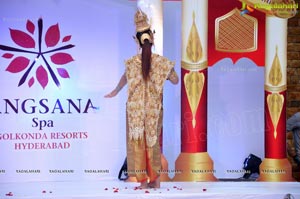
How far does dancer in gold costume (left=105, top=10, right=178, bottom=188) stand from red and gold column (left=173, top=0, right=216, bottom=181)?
15 cm

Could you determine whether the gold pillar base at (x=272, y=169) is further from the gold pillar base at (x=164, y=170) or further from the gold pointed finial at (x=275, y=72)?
the gold pillar base at (x=164, y=170)

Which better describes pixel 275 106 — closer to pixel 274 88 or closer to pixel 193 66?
pixel 274 88

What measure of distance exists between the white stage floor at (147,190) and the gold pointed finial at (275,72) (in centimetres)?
85

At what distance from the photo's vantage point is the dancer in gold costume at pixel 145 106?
13.0 ft

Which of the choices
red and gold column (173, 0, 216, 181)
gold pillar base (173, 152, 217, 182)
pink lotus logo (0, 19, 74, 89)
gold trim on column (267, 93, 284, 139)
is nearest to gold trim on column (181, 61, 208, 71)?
red and gold column (173, 0, 216, 181)

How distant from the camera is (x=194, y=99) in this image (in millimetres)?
3996

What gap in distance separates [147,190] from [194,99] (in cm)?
83

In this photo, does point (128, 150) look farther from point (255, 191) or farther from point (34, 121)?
point (255, 191)

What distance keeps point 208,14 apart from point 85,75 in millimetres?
1118

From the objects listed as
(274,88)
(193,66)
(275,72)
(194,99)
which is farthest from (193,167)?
(275,72)

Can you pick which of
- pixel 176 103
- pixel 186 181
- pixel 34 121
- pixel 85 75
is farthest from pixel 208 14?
pixel 34 121

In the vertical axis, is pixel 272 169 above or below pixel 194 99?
below

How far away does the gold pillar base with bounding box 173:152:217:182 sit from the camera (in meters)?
3.99

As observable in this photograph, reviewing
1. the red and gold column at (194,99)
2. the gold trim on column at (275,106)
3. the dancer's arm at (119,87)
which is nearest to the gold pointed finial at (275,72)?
the gold trim on column at (275,106)
